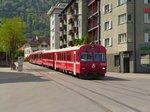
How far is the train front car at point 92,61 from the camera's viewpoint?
23.5 meters

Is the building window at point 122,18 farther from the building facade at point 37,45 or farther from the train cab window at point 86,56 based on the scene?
the building facade at point 37,45

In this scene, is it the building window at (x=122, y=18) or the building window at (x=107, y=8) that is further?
the building window at (x=107, y=8)

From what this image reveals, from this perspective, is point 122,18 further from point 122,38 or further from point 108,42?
point 108,42

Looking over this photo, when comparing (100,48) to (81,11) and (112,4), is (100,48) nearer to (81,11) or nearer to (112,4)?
(112,4)

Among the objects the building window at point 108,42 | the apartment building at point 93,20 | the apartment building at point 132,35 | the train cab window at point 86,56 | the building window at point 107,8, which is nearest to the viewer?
the train cab window at point 86,56

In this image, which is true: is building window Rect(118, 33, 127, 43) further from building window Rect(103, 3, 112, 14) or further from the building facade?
the building facade

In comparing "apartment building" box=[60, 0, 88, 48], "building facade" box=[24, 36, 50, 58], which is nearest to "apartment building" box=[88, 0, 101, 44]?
"apartment building" box=[60, 0, 88, 48]

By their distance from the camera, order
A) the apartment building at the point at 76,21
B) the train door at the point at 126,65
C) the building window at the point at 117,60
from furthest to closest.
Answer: the apartment building at the point at 76,21 < the building window at the point at 117,60 < the train door at the point at 126,65

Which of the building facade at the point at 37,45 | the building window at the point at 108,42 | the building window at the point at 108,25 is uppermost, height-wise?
the building facade at the point at 37,45

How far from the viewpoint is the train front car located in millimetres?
23516

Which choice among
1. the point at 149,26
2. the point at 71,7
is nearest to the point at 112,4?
the point at 149,26

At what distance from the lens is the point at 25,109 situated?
959 centimetres

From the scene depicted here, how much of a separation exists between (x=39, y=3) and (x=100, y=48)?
14820 cm

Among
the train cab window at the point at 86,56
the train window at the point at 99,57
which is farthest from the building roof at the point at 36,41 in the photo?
the train cab window at the point at 86,56
